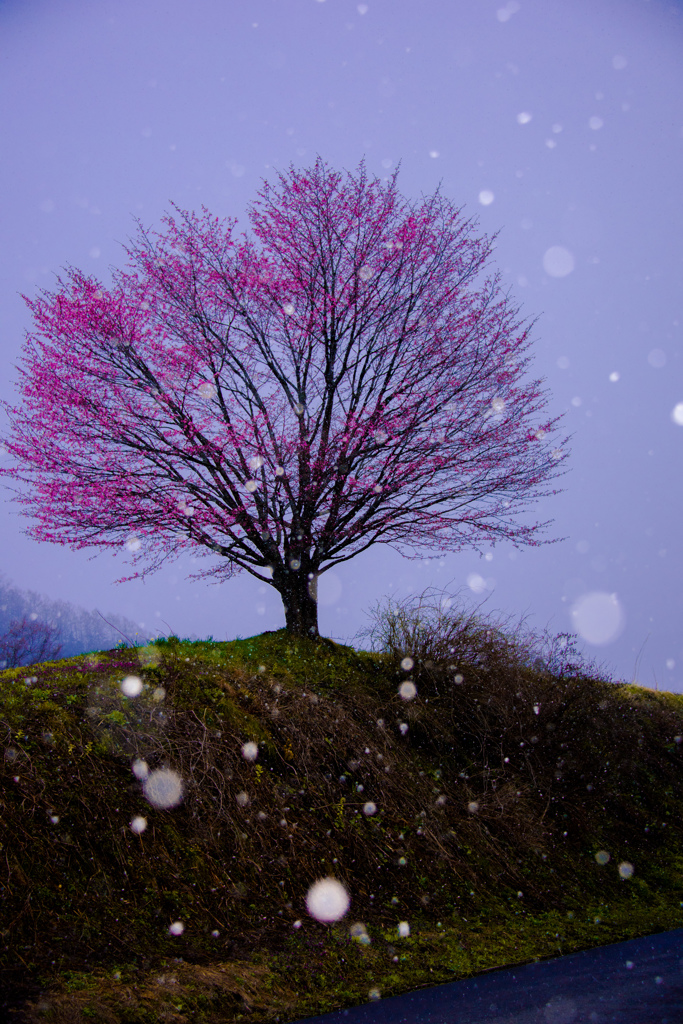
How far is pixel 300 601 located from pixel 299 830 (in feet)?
14.5

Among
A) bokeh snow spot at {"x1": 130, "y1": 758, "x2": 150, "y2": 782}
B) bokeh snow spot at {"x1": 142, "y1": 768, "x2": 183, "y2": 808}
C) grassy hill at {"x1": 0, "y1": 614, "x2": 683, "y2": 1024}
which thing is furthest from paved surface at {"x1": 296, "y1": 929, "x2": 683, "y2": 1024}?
bokeh snow spot at {"x1": 130, "y1": 758, "x2": 150, "y2": 782}

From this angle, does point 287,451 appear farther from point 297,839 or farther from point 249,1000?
point 249,1000

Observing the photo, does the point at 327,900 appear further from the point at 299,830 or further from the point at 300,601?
the point at 300,601

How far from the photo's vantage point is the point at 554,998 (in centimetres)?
399

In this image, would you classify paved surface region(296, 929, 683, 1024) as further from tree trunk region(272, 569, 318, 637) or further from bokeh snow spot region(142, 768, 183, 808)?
tree trunk region(272, 569, 318, 637)

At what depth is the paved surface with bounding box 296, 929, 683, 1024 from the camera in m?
3.68

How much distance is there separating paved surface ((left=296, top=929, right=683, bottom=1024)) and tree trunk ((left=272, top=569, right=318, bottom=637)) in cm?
574

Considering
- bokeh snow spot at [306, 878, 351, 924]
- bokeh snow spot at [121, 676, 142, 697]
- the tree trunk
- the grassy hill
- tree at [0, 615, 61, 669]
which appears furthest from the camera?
tree at [0, 615, 61, 669]

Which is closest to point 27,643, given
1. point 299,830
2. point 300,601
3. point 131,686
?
point 300,601

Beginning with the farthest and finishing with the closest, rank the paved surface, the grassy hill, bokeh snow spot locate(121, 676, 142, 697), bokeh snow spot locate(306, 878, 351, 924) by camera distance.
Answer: bokeh snow spot locate(121, 676, 142, 697)
bokeh snow spot locate(306, 878, 351, 924)
the grassy hill
the paved surface

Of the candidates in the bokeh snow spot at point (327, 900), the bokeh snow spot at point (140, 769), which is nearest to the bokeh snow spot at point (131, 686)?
the bokeh snow spot at point (140, 769)

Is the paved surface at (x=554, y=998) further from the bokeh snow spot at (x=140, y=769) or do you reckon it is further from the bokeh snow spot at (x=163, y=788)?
the bokeh snow spot at (x=140, y=769)

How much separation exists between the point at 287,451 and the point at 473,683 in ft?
14.2

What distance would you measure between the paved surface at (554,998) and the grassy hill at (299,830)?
219mm
